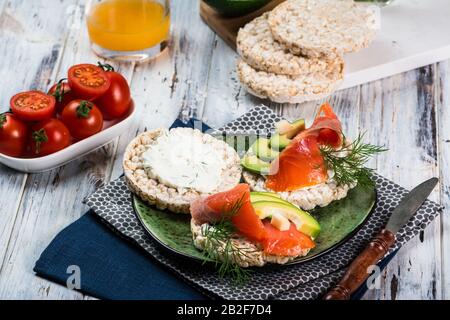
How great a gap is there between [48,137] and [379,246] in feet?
5.02

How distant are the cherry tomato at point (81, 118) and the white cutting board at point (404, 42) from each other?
4.54ft

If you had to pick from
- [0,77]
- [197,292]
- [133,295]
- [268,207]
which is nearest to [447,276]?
[268,207]

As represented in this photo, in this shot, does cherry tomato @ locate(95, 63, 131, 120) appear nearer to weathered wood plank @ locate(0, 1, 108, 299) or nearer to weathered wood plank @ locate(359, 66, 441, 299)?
weathered wood plank @ locate(0, 1, 108, 299)

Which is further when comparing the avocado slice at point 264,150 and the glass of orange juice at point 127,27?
the glass of orange juice at point 127,27

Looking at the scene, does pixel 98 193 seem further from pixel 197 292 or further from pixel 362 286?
pixel 362 286

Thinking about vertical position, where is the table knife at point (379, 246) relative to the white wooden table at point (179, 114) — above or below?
above

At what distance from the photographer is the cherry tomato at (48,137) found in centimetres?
346

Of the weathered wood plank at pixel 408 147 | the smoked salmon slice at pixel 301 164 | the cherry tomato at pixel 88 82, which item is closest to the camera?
the weathered wood plank at pixel 408 147

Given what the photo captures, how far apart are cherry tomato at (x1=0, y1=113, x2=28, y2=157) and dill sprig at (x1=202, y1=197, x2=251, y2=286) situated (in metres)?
1.05

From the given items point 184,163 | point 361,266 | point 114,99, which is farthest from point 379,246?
point 114,99

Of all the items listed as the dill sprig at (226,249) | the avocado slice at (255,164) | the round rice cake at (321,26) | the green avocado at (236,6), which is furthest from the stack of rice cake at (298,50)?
the dill sprig at (226,249)

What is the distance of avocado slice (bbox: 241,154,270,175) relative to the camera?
3.27 m

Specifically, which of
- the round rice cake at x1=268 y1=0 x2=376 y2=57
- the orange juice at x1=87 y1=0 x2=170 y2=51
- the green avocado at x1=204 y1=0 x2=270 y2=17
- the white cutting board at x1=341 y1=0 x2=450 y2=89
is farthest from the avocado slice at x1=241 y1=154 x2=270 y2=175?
the green avocado at x1=204 y1=0 x2=270 y2=17

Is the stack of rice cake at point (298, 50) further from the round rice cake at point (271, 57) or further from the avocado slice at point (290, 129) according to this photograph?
the avocado slice at point (290, 129)
